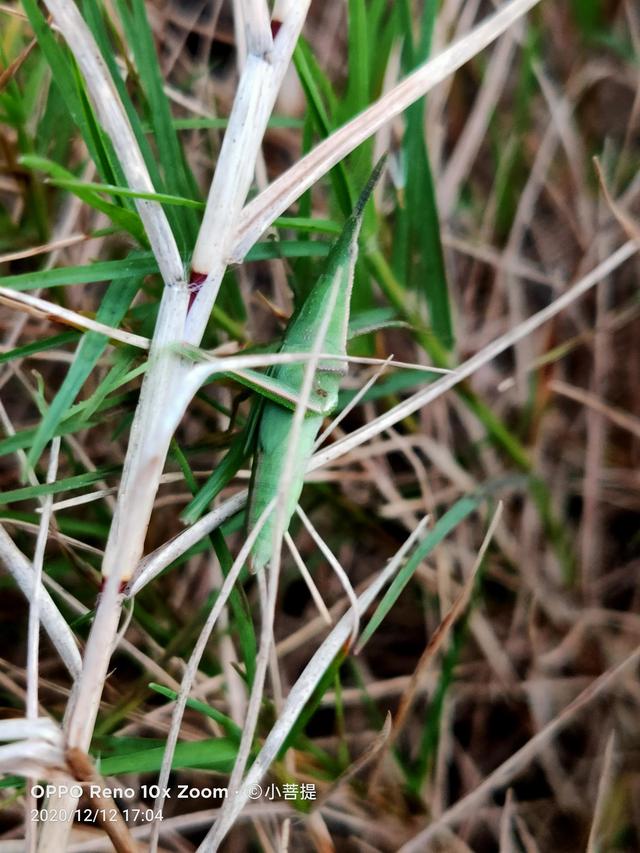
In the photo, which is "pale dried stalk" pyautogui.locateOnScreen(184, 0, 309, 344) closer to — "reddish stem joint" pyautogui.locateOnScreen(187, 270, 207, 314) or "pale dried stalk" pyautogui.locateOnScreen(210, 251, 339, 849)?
"reddish stem joint" pyautogui.locateOnScreen(187, 270, 207, 314)

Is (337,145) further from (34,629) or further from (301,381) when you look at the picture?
(34,629)

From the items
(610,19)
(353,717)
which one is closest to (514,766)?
(353,717)

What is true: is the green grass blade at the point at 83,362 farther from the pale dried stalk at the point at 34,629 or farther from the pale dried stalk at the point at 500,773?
the pale dried stalk at the point at 500,773

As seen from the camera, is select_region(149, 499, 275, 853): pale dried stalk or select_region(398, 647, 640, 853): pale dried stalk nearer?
select_region(149, 499, 275, 853): pale dried stalk

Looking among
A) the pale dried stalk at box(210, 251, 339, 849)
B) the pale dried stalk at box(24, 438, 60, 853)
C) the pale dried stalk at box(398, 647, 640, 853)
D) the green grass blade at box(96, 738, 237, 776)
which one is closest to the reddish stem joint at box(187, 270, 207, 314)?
the pale dried stalk at box(210, 251, 339, 849)

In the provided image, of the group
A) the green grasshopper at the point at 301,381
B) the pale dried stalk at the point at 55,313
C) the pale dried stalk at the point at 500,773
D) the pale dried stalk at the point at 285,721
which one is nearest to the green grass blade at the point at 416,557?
the pale dried stalk at the point at 285,721

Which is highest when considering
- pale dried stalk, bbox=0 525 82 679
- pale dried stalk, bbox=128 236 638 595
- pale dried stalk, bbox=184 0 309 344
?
pale dried stalk, bbox=184 0 309 344
